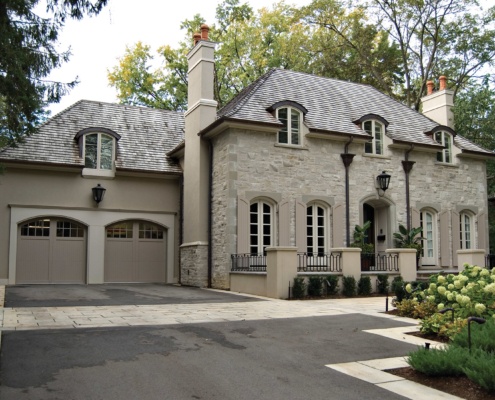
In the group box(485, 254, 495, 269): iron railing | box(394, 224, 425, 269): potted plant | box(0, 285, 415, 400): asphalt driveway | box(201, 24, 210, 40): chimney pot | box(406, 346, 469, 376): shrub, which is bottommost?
box(0, 285, 415, 400): asphalt driveway

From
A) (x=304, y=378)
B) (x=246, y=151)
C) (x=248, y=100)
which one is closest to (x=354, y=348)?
(x=304, y=378)

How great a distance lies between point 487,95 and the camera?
25531 mm

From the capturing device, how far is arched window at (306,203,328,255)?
55.3 ft

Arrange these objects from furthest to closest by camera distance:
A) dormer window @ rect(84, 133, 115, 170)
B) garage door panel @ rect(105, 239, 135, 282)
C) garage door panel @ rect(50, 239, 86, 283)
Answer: garage door panel @ rect(105, 239, 135, 282), dormer window @ rect(84, 133, 115, 170), garage door panel @ rect(50, 239, 86, 283)

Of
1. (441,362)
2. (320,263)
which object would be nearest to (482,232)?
(320,263)

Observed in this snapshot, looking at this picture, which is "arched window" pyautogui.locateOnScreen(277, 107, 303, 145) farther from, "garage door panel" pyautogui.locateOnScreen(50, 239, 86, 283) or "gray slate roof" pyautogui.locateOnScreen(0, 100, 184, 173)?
"garage door panel" pyautogui.locateOnScreen(50, 239, 86, 283)

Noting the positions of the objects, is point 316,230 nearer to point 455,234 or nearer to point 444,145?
point 455,234

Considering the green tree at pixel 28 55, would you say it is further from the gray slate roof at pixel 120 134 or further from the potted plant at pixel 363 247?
the potted plant at pixel 363 247

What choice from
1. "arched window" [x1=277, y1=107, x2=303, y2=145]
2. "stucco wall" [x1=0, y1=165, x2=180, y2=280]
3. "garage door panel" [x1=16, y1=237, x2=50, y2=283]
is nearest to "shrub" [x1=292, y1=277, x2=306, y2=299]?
"arched window" [x1=277, y1=107, x2=303, y2=145]

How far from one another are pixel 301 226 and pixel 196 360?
34.4ft

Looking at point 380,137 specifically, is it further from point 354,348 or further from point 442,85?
point 354,348

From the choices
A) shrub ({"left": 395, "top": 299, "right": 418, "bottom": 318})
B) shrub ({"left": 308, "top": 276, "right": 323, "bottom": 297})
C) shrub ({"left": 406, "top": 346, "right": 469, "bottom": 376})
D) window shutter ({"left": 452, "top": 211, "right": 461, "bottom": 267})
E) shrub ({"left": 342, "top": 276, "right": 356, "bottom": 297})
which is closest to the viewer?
shrub ({"left": 406, "top": 346, "right": 469, "bottom": 376})

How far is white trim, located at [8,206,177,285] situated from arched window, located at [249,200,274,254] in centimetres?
419

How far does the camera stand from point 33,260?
17.4 meters
